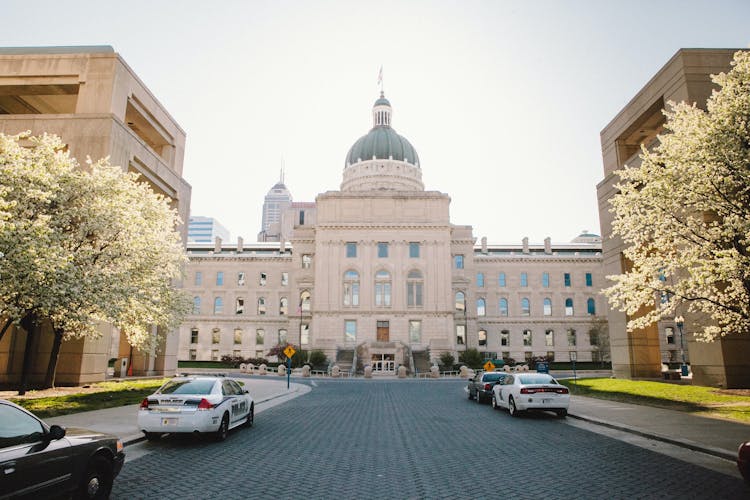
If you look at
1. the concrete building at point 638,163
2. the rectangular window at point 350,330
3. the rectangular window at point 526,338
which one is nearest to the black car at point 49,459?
the concrete building at point 638,163

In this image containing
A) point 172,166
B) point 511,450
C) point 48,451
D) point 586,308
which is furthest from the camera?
point 586,308

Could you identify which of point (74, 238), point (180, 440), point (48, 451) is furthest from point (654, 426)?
point (74, 238)

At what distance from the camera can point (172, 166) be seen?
1563 inches

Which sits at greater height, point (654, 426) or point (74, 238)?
point (74, 238)

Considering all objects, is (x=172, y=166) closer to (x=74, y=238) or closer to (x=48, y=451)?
(x=74, y=238)

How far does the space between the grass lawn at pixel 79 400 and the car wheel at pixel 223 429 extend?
620 cm

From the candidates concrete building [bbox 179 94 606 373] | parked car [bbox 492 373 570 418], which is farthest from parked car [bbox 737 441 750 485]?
concrete building [bbox 179 94 606 373]

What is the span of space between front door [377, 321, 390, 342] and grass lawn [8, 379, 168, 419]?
131 feet

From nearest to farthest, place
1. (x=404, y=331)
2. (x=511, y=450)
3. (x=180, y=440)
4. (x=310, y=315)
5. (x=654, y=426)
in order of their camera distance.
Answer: (x=511, y=450) < (x=180, y=440) < (x=654, y=426) < (x=404, y=331) < (x=310, y=315)

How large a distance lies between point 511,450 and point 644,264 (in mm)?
15113

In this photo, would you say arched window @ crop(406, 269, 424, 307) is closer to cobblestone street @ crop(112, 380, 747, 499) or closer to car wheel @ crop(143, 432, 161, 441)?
cobblestone street @ crop(112, 380, 747, 499)

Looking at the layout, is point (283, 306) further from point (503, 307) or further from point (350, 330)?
point (503, 307)

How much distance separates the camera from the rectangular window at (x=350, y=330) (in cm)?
6372

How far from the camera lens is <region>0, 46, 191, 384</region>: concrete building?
26.9 m
